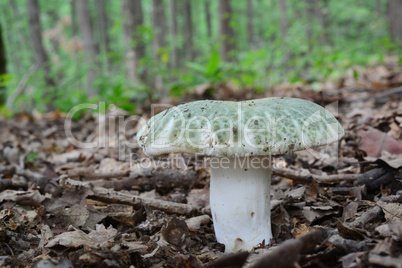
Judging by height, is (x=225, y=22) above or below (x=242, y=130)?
above

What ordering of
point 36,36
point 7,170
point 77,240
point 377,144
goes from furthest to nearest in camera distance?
point 36,36
point 7,170
point 377,144
point 77,240

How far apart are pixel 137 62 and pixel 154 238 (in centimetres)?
747

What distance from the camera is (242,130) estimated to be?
183 centimetres

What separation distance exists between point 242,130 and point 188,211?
1.22 metres

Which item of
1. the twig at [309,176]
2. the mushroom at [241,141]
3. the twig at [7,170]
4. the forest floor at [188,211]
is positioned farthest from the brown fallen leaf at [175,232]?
the twig at [7,170]

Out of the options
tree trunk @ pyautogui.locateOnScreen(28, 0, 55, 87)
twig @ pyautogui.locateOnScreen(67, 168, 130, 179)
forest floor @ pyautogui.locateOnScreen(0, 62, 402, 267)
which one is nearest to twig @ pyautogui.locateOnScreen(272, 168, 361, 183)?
forest floor @ pyautogui.locateOnScreen(0, 62, 402, 267)

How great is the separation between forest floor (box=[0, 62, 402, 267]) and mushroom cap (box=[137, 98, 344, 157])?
1.74ft

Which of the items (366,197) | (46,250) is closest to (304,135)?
(366,197)

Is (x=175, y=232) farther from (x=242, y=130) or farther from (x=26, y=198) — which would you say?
(x=26, y=198)

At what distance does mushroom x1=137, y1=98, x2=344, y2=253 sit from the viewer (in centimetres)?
182

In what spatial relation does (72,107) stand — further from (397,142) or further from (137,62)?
(397,142)

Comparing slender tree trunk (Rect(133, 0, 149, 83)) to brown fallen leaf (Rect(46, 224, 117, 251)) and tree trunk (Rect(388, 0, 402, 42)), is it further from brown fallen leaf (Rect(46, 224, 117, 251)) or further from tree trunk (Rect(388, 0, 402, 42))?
tree trunk (Rect(388, 0, 402, 42))

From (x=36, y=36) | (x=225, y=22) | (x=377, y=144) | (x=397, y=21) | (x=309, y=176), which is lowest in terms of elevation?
(x=309, y=176)

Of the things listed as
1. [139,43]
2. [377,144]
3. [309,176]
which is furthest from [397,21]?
[309,176]
